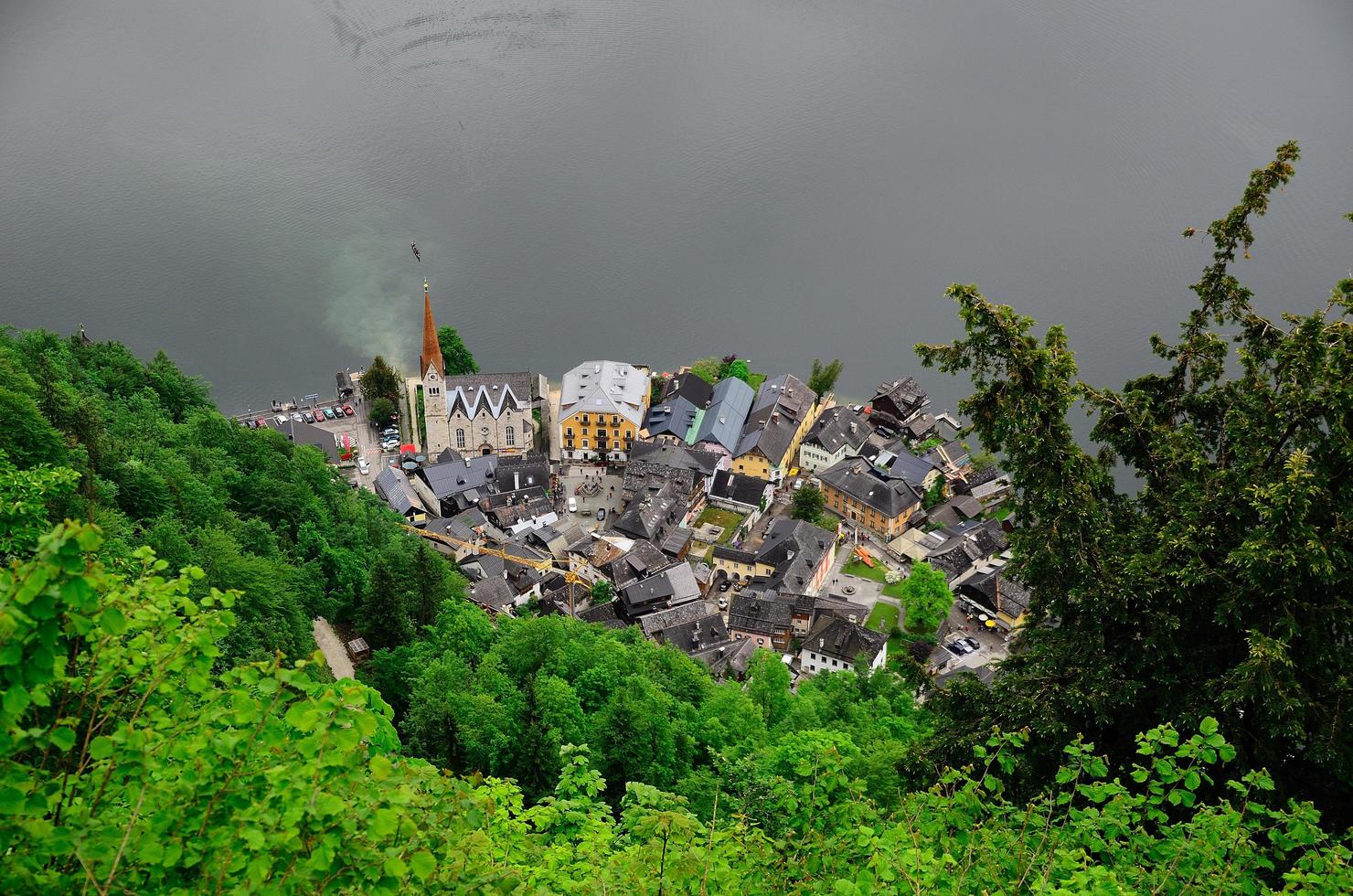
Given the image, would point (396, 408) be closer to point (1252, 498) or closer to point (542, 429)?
point (542, 429)

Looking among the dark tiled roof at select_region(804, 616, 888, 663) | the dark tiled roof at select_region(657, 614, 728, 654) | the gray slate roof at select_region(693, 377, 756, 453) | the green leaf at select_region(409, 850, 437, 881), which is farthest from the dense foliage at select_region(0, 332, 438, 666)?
the gray slate roof at select_region(693, 377, 756, 453)

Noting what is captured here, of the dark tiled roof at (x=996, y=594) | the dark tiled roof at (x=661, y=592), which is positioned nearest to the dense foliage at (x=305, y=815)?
the dark tiled roof at (x=661, y=592)

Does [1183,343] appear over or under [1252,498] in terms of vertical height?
over

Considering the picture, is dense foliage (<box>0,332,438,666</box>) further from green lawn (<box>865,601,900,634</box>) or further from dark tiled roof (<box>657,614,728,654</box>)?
green lawn (<box>865,601,900,634</box>)

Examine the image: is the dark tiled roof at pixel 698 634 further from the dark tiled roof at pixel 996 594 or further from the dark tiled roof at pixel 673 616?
the dark tiled roof at pixel 996 594

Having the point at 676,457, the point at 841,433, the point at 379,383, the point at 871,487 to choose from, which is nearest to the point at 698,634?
the point at 871,487

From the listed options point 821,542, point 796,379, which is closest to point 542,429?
point 796,379

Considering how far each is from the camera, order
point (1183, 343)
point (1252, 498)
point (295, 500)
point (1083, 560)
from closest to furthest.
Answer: point (1252, 498), point (1083, 560), point (1183, 343), point (295, 500)
